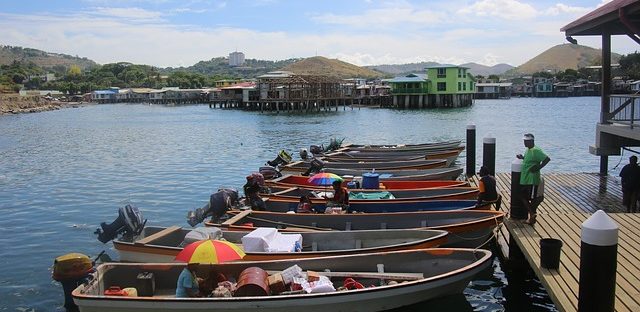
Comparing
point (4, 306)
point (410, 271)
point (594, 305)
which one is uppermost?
point (594, 305)

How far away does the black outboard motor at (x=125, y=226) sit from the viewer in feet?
40.6

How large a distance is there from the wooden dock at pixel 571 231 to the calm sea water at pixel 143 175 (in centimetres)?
136

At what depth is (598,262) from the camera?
5781mm

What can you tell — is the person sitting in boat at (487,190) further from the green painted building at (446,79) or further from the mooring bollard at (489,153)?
the green painted building at (446,79)

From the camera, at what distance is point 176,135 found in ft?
176

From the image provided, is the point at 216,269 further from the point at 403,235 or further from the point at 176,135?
the point at 176,135

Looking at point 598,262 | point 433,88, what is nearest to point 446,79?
point 433,88

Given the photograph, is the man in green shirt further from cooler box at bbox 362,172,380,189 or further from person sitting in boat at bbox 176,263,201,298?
person sitting in boat at bbox 176,263,201,298

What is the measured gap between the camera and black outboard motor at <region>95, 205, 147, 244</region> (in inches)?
488

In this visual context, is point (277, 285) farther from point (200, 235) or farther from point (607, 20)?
point (607, 20)

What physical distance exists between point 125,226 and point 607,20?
493 inches

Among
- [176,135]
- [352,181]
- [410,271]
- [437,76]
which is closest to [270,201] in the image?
[352,181]

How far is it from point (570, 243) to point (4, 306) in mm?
10867

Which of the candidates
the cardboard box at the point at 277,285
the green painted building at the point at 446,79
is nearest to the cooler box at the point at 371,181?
the cardboard box at the point at 277,285
